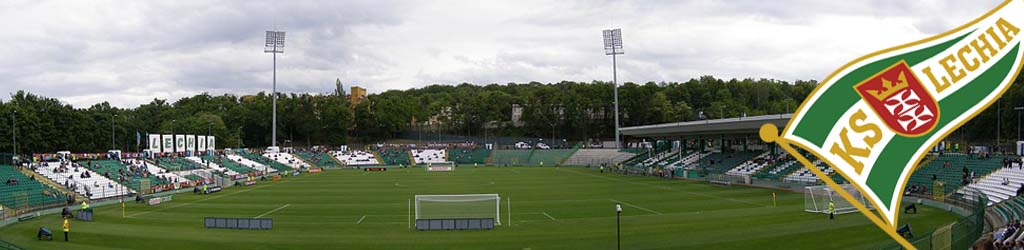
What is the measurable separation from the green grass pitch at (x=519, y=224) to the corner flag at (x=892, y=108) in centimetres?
1912

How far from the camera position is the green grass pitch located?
966 inches

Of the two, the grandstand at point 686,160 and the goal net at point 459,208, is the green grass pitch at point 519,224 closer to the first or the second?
the goal net at point 459,208

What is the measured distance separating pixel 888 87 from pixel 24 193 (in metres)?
47.6

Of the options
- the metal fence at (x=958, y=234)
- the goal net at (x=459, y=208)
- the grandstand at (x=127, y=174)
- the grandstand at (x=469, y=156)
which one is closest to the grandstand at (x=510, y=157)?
the grandstand at (x=469, y=156)

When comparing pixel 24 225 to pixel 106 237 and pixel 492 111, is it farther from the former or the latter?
pixel 492 111

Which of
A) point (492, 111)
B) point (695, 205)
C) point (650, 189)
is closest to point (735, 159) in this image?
point (650, 189)

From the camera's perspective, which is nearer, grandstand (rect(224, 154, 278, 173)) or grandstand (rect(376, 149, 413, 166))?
grandstand (rect(224, 154, 278, 173))

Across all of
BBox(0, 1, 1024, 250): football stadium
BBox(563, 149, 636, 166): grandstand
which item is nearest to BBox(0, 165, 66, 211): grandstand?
BBox(0, 1, 1024, 250): football stadium

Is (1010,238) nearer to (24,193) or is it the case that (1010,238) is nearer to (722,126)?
(722,126)

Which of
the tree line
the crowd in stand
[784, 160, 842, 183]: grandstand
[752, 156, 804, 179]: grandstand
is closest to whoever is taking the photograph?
the crowd in stand

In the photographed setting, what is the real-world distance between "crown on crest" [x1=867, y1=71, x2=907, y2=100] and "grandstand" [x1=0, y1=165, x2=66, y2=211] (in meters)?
44.6

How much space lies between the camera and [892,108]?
15.0ft

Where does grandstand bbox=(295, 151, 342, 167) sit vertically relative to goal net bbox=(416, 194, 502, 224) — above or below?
above

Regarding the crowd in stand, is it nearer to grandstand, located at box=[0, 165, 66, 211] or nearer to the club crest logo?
the club crest logo
